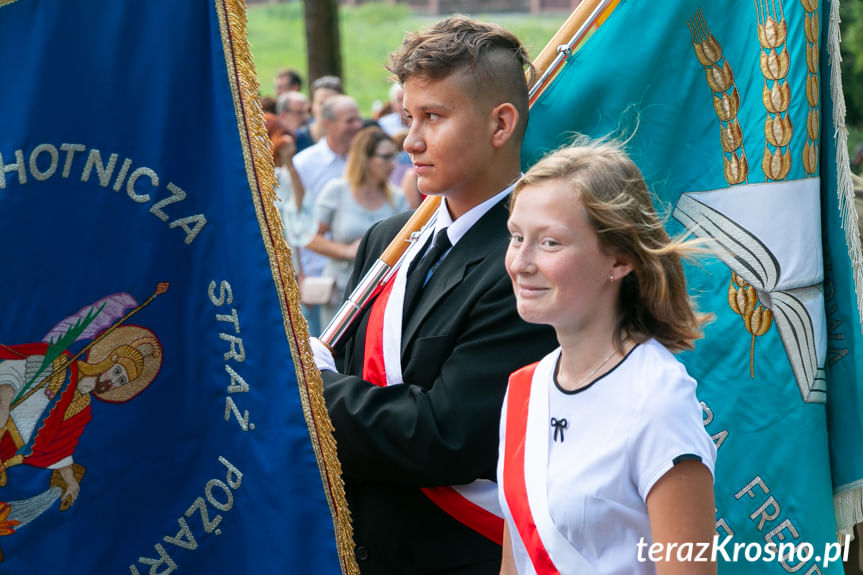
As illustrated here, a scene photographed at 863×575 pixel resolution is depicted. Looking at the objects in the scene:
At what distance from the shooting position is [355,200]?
779 centimetres

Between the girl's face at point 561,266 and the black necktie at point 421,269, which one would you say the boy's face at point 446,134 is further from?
the girl's face at point 561,266

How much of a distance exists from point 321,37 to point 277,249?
470 inches

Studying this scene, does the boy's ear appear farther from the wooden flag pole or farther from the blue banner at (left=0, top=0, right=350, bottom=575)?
the blue banner at (left=0, top=0, right=350, bottom=575)

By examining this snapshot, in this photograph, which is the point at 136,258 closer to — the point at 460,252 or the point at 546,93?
the point at 460,252

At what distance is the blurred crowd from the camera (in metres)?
7.64

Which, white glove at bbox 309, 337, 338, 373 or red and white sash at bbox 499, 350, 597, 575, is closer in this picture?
red and white sash at bbox 499, 350, 597, 575

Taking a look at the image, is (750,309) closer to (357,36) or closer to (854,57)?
(854,57)

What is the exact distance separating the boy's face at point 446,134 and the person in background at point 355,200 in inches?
196

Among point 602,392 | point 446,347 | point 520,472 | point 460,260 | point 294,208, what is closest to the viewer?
point 602,392

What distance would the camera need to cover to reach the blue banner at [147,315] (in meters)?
2.23

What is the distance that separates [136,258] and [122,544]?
0.62 m

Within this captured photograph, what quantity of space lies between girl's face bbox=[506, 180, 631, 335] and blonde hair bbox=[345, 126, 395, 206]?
5.68 m

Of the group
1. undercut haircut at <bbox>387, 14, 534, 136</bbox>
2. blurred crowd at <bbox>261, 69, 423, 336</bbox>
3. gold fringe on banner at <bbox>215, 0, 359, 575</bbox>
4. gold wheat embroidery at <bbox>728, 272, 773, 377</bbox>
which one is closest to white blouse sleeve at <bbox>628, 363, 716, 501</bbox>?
→ gold fringe on banner at <bbox>215, 0, 359, 575</bbox>

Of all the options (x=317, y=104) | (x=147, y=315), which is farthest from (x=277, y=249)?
(x=317, y=104)
